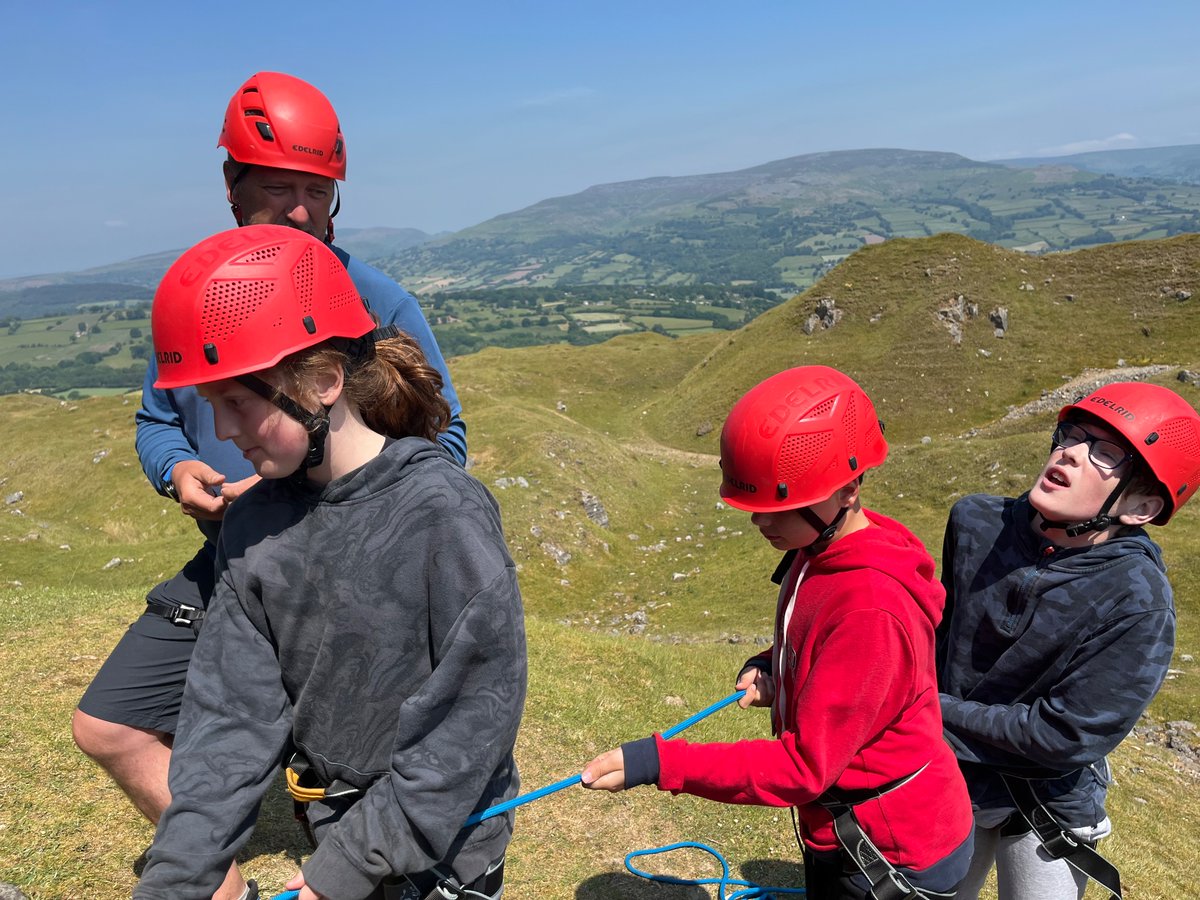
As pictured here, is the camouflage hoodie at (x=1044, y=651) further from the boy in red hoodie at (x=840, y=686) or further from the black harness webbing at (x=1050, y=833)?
the boy in red hoodie at (x=840, y=686)

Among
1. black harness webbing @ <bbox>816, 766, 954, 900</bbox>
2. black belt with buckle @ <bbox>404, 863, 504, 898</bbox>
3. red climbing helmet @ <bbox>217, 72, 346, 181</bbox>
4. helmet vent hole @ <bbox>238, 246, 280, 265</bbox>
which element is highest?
red climbing helmet @ <bbox>217, 72, 346, 181</bbox>

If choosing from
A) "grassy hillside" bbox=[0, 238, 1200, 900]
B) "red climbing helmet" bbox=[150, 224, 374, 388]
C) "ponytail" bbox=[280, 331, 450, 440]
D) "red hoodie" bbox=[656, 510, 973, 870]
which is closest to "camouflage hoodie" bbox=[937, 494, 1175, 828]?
"red hoodie" bbox=[656, 510, 973, 870]

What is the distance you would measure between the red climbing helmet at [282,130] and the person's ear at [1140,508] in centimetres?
579

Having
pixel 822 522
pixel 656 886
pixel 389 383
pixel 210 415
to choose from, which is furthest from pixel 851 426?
pixel 656 886

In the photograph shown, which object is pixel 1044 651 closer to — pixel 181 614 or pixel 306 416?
pixel 306 416

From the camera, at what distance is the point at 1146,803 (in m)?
12.9

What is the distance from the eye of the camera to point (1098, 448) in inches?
195

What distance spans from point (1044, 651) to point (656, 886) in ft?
16.2

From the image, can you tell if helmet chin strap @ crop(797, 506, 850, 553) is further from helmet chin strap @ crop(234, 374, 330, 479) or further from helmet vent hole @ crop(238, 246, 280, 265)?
helmet vent hole @ crop(238, 246, 280, 265)

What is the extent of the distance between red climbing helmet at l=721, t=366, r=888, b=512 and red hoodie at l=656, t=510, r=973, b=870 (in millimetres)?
370

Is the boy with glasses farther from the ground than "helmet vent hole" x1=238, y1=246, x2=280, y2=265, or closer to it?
closer to it

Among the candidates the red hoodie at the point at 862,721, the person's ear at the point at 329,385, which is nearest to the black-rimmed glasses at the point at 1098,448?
the red hoodie at the point at 862,721

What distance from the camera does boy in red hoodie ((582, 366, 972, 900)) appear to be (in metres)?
3.70

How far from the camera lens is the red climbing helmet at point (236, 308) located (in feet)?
10.2
